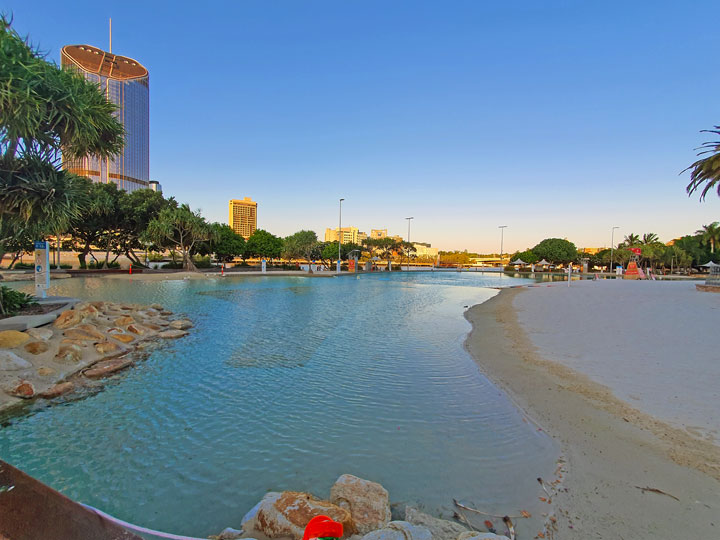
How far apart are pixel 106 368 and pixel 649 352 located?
12600mm

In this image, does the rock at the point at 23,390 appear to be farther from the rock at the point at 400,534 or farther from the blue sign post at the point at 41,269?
the blue sign post at the point at 41,269

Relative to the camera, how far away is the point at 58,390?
6.55m

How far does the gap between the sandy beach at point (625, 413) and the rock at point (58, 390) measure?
8.04m

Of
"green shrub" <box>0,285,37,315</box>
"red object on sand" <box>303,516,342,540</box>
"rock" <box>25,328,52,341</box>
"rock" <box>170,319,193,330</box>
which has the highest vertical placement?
"green shrub" <box>0,285,37,315</box>

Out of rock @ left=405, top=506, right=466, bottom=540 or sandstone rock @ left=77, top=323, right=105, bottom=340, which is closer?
rock @ left=405, top=506, right=466, bottom=540

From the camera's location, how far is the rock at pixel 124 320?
11.4 m

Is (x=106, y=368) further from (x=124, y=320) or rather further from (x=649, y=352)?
(x=649, y=352)

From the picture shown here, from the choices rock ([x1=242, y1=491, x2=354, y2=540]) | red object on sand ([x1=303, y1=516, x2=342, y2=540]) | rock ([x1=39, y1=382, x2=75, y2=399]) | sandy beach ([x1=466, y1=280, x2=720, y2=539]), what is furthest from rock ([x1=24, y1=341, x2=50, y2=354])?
sandy beach ([x1=466, y1=280, x2=720, y2=539])

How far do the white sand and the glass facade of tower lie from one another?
424 feet

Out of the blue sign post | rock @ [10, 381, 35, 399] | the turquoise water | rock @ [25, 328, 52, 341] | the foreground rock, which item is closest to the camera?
the turquoise water

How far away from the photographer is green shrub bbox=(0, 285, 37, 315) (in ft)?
32.9

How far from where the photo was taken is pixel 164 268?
4797cm

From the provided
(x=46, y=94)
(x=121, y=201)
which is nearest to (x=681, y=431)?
(x=46, y=94)

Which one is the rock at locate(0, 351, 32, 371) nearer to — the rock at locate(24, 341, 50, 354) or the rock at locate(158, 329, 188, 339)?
the rock at locate(24, 341, 50, 354)
